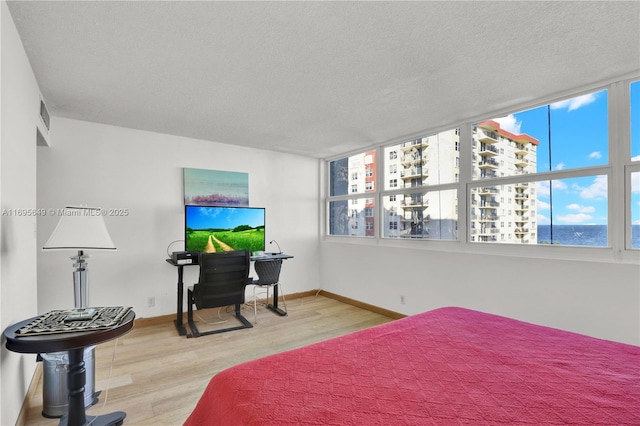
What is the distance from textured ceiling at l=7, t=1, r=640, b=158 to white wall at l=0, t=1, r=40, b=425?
196 millimetres

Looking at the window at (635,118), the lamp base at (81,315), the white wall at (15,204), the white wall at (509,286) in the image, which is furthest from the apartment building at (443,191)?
the white wall at (15,204)

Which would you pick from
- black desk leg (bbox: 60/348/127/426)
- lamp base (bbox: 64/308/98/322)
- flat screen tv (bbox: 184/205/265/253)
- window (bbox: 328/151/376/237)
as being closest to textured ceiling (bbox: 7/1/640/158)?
flat screen tv (bbox: 184/205/265/253)

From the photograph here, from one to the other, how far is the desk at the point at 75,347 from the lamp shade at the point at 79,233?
467 mm

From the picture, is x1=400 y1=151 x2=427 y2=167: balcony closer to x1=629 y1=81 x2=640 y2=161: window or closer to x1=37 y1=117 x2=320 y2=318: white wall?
x1=629 y1=81 x2=640 y2=161: window

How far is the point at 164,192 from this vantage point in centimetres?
386

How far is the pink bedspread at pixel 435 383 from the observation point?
3.27 ft

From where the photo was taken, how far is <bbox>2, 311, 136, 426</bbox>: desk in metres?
1.47

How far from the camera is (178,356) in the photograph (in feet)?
9.39

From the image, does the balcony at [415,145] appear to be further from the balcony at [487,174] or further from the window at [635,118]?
the window at [635,118]

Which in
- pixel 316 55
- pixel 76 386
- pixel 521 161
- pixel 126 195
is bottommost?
pixel 76 386

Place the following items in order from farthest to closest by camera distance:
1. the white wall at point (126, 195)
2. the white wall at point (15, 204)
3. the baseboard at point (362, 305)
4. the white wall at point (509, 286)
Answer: the baseboard at point (362, 305) < the white wall at point (126, 195) < the white wall at point (509, 286) < the white wall at point (15, 204)

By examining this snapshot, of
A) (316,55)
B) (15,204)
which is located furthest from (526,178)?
(15,204)

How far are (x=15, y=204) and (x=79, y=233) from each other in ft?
1.13

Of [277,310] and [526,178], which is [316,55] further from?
[277,310]
